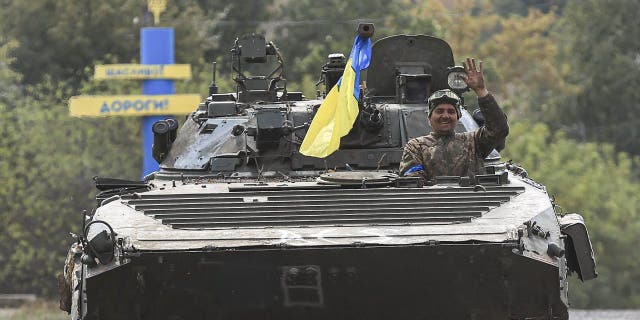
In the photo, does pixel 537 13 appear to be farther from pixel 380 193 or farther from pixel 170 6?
pixel 380 193

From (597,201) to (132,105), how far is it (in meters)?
8.90

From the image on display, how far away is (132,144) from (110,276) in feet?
58.5

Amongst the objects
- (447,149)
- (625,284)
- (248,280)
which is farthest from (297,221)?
(625,284)

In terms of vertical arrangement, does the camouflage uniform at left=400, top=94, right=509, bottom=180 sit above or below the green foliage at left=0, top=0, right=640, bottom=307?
below

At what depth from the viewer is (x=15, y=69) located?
31109 millimetres

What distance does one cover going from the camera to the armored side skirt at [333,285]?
9.29 metres

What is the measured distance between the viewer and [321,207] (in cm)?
1012

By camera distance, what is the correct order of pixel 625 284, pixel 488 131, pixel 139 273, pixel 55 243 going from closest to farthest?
pixel 139 273 < pixel 488 131 < pixel 55 243 < pixel 625 284

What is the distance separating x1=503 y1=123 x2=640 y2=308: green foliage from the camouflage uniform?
14938mm

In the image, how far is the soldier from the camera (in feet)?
37.2

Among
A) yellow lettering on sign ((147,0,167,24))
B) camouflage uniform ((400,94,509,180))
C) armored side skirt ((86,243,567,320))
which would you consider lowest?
armored side skirt ((86,243,567,320))

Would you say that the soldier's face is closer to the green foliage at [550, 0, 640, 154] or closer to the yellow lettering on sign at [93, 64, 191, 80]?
the yellow lettering on sign at [93, 64, 191, 80]

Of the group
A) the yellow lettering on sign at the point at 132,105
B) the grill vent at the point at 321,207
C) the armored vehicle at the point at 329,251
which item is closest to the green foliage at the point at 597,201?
the yellow lettering on sign at the point at 132,105

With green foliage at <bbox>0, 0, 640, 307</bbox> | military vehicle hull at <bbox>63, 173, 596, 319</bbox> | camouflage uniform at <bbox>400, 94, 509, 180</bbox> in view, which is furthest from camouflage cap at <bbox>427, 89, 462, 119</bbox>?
green foliage at <bbox>0, 0, 640, 307</bbox>
